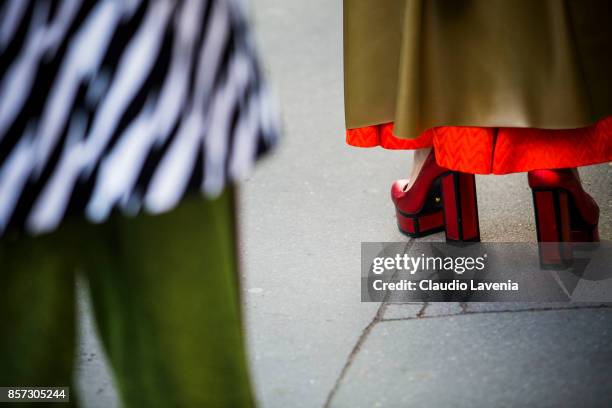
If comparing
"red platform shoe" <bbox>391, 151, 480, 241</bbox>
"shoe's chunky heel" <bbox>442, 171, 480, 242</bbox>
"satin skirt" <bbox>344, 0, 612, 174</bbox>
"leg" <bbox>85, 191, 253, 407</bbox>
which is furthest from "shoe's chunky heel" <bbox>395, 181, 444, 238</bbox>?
"leg" <bbox>85, 191, 253, 407</bbox>

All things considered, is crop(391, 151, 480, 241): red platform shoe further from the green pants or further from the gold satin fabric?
the green pants

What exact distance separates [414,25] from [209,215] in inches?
43.0

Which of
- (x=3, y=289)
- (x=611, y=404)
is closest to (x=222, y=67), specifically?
(x=3, y=289)

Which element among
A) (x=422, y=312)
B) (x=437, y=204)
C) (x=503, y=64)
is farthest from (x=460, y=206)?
(x=503, y=64)

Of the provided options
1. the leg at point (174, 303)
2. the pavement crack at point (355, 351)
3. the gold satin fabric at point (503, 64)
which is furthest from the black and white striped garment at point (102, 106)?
the gold satin fabric at point (503, 64)

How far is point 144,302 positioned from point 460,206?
134cm

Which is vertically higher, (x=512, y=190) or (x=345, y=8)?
(x=345, y=8)

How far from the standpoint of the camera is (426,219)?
2.15 meters

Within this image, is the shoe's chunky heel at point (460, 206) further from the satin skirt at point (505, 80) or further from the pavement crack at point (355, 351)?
the pavement crack at point (355, 351)

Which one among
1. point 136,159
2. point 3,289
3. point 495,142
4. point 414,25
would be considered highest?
point 414,25

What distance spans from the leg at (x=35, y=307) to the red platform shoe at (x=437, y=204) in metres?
1.35

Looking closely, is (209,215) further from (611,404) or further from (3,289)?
(611,404)

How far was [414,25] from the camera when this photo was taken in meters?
1.71

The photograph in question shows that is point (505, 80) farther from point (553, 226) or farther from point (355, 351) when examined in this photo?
point (355, 351)
